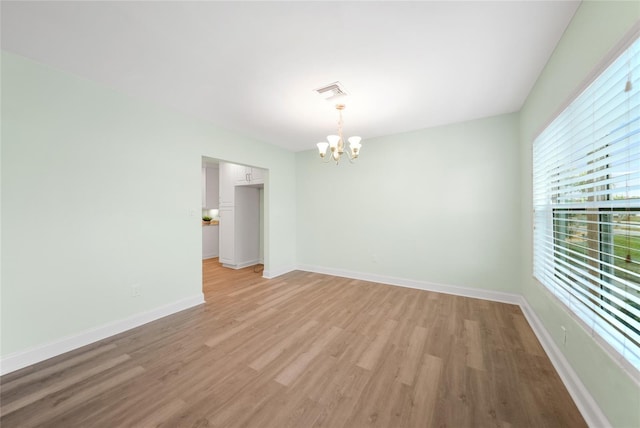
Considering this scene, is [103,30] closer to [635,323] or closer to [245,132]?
[245,132]

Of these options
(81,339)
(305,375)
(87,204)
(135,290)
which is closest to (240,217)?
(135,290)

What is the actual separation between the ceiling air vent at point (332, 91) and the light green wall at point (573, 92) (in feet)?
5.92

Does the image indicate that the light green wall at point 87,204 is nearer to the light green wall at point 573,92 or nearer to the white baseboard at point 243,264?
the white baseboard at point 243,264

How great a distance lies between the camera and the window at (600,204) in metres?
1.13

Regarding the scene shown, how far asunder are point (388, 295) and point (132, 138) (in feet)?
13.3

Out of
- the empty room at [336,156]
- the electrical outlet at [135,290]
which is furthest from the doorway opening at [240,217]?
the electrical outlet at [135,290]

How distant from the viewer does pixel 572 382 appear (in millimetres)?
1627

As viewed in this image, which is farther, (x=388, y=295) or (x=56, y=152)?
(x=388, y=295)

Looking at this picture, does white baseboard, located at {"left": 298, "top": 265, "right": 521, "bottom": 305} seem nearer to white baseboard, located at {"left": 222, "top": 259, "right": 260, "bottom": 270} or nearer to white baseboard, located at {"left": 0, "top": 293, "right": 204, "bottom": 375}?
white baseboard, located at {"left": 222, "top": 259, "right": 260, "bottom": 270}

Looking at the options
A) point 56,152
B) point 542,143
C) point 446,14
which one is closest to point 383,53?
point 446,14

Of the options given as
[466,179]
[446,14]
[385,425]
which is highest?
[446,14]

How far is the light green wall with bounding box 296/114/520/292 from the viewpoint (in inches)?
129

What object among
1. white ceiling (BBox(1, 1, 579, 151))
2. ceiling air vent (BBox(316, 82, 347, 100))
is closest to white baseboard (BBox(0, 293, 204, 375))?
white ceiling (BBox(1, 1, 579, 151))

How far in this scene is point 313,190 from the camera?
5012mm
